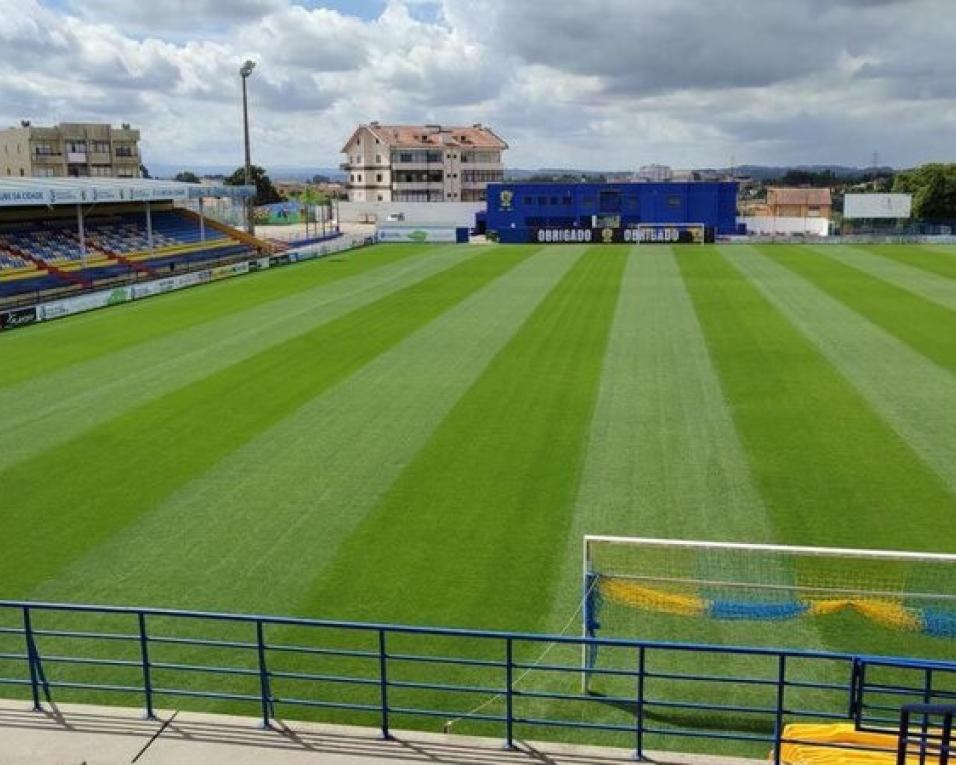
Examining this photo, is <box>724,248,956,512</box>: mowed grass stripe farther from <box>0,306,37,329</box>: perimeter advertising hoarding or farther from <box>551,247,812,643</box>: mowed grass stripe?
<box>0,306,37,329</box>: perimeter advertising hoarding

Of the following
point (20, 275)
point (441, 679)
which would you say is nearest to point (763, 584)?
point (441, 679)

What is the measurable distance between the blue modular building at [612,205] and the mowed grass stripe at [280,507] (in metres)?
63.6

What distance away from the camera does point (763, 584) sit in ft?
42.3

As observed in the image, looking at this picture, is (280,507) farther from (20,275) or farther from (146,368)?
(20,275)

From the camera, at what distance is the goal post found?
36.7ft

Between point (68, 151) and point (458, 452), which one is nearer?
point (458, 452)

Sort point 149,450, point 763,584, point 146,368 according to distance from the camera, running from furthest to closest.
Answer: point 146,368
point 149,450
point 763,584


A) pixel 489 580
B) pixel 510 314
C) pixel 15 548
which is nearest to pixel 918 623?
pixel 489 580

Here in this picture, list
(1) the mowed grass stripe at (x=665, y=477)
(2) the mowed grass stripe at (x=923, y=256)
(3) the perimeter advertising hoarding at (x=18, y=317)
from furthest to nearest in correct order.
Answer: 1. (2) the mowed grass stripe at (x=923, y=256)
2. (3) the perimeter advertising hoarding at (x=18, y=317)
3. (1) the mowed grass stripe at (x=665, y=477)

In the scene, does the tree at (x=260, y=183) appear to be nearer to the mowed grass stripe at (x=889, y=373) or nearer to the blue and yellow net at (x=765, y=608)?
the mowed grass stripe at (x=889, y=373)

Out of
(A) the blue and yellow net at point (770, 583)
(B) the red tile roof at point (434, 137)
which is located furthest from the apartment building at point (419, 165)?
(A) the blue and yellow net at point (770, 583)

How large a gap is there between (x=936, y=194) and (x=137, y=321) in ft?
296

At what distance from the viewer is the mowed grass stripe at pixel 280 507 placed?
546 inches

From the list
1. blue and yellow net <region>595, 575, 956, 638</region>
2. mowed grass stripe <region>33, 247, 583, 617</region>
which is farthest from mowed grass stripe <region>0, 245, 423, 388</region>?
blue and yellow net <region>595, 575, 956, 638</region>
